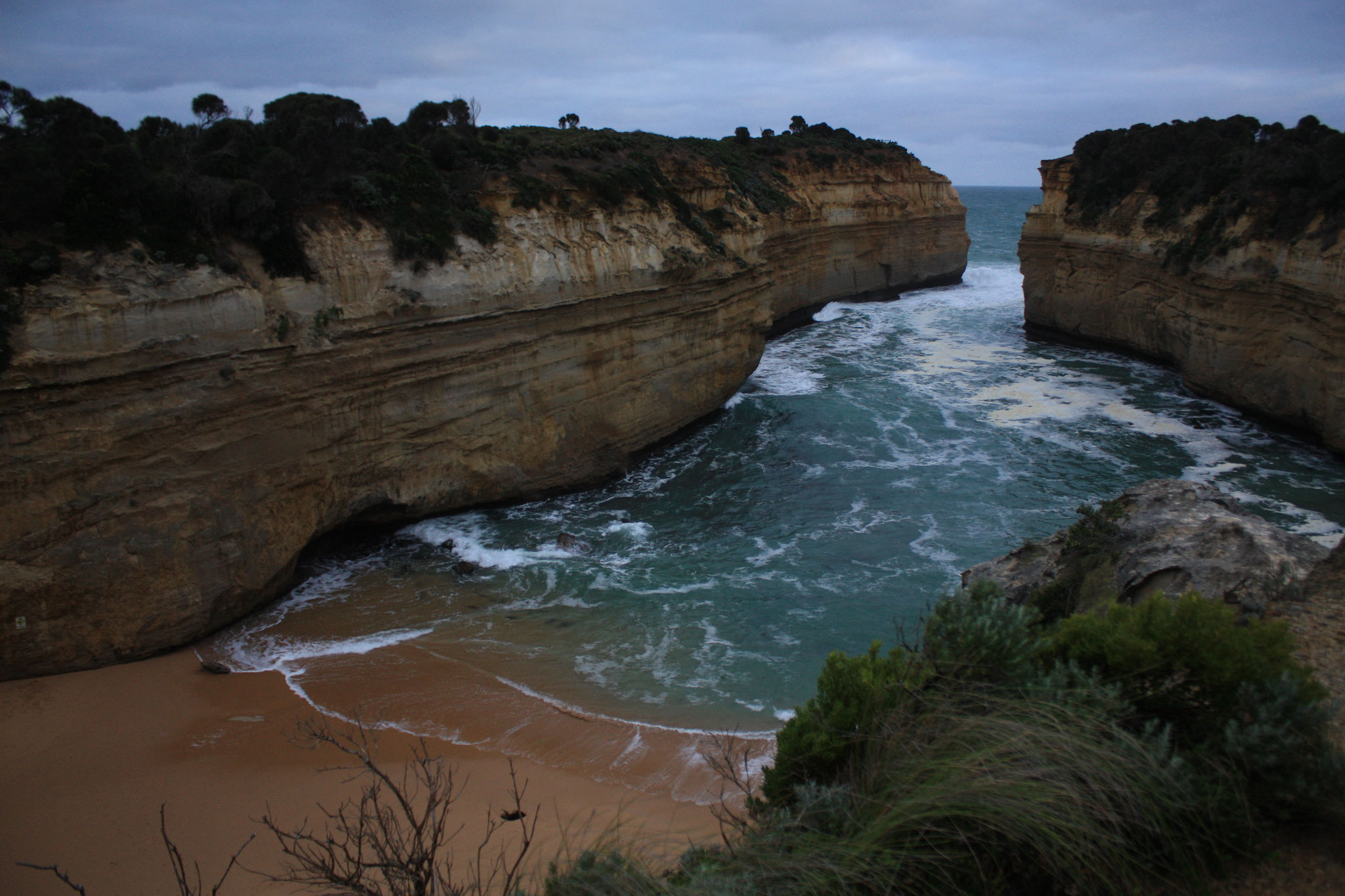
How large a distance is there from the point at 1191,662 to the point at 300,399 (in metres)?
13.1

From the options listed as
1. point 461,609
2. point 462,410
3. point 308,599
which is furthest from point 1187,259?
point 308,599

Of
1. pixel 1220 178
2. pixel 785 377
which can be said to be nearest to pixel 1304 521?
pixel 785 377

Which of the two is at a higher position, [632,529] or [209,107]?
[209,107]

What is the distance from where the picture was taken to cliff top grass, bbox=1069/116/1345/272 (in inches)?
891

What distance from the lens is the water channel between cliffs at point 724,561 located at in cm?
1099

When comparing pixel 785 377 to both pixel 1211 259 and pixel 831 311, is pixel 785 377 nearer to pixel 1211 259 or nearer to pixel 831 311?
pixel 1211 259

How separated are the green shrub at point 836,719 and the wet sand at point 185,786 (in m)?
1.39

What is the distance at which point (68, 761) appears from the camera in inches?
377

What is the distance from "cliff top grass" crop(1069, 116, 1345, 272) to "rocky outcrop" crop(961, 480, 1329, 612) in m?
16.1

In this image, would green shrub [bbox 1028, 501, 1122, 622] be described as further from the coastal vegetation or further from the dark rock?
the dark rock

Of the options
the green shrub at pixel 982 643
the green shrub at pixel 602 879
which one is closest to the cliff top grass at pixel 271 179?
the green shrub at pixel 602 879

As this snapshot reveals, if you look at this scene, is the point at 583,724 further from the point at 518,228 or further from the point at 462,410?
the point at 518,228

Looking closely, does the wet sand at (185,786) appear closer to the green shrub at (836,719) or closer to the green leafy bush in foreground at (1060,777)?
the green shrub at (836,719)

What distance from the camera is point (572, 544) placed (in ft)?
52.3
